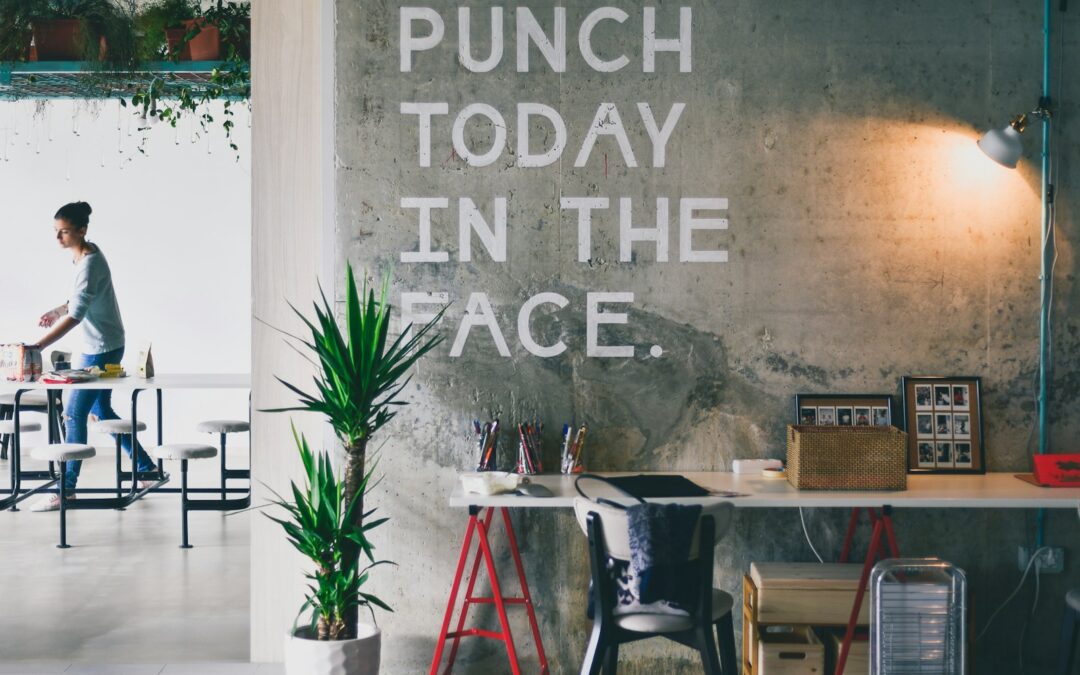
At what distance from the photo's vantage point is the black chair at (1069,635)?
12.2 feet

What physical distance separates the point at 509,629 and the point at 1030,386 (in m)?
2.46

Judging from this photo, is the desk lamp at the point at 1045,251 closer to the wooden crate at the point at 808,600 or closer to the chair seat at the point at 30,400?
the wooden crate at the point at 808,600

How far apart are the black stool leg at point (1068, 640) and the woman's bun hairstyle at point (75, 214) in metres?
6.21

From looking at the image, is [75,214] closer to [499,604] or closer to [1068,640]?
[499,604]

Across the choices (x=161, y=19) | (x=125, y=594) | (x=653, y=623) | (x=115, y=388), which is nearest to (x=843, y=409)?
(x=653, y=623)

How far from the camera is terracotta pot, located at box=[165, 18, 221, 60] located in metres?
6.70

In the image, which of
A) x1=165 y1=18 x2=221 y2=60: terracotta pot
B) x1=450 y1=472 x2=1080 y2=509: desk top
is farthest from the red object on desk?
x1=165 y1=18 x2=221 y2=60: terracotta pot

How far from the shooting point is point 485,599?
4.18 meters

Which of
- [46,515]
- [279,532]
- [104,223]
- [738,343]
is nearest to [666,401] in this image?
[738,343]

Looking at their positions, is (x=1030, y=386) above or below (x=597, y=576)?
above

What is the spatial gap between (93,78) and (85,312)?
174cm

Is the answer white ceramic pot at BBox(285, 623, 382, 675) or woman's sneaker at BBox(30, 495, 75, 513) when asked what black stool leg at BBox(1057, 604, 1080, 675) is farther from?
woman's sneaker at BBox(30, 495, 75, 513)

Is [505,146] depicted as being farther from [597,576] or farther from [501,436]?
[597,576]

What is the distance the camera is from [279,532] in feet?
15.2
